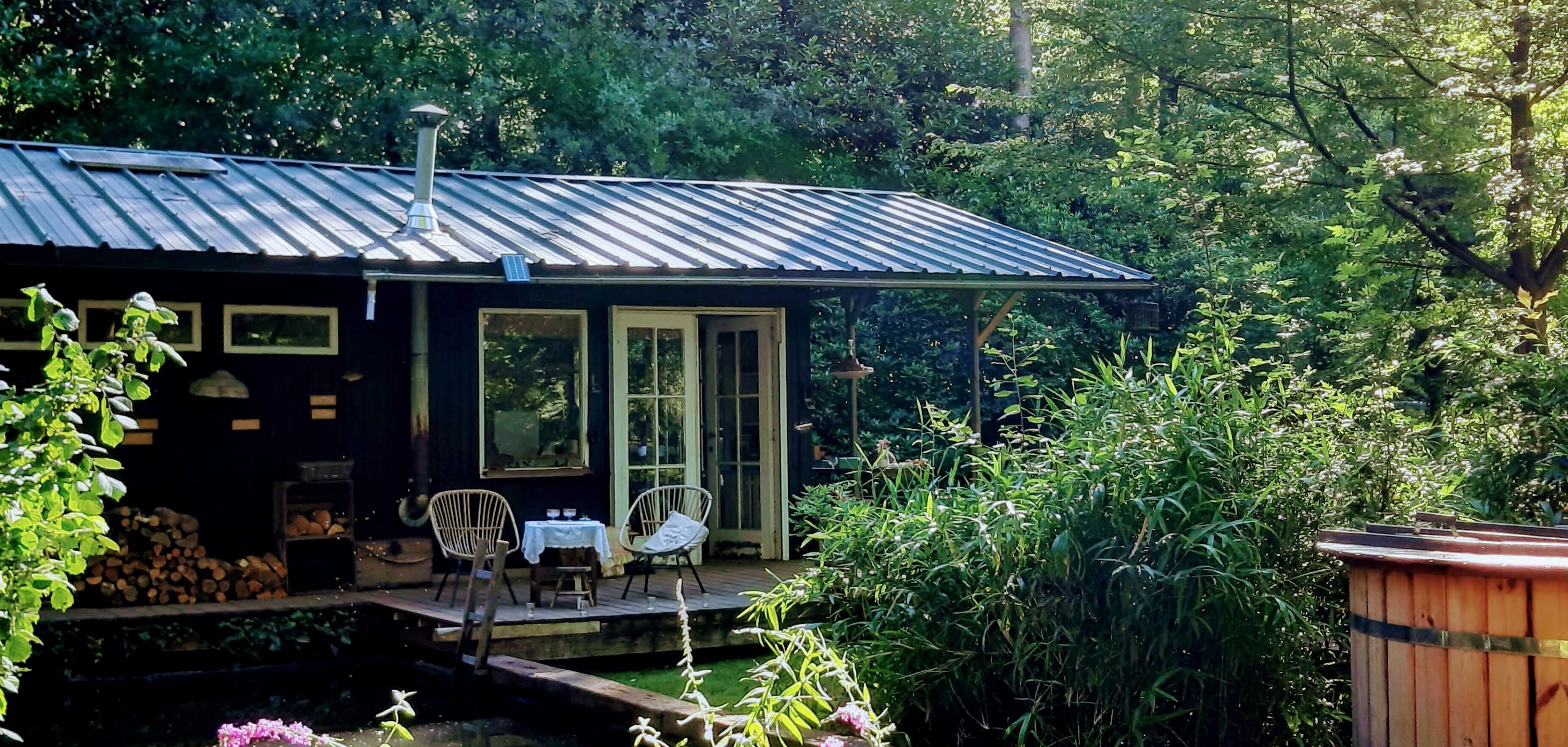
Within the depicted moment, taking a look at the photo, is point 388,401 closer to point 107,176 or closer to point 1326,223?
point 107,176

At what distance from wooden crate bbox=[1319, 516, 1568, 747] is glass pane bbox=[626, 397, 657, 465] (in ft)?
23.6

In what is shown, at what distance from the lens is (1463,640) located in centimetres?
364

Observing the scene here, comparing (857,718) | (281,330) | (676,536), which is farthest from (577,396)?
(857,718)

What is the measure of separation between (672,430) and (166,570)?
3607 mm

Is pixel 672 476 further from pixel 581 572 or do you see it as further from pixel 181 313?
pixel 181 313

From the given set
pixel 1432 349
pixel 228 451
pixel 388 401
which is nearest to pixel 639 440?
pixel 388 401

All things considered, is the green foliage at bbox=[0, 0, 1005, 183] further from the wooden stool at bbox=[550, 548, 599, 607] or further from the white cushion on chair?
the wooden stool at bbox=[550, 548, 599, 607]

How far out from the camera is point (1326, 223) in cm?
1091

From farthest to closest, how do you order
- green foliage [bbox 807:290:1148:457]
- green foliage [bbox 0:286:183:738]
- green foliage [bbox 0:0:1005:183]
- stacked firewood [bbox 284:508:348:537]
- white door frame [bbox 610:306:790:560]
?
green foliage [bbox 0:0:1005:183] → green foliage [bbox 807:290:1148:457] → white door frame [bbox 610:306:790:560] → stacked firewood [bbox 284:508:348:537] → green foliage [bbox 0:286:183:738]

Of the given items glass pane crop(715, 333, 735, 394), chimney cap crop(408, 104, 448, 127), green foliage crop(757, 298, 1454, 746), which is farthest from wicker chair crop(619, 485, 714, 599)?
green foliage crop(757, 298, 1454, 746)

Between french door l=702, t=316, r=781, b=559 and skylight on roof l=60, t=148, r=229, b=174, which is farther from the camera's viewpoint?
french door l=702, t=316, r=781, b=559

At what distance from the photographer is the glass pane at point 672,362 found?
10.9 metres

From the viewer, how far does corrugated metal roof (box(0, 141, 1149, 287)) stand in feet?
27.4

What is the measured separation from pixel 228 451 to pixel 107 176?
1941 millimetres
